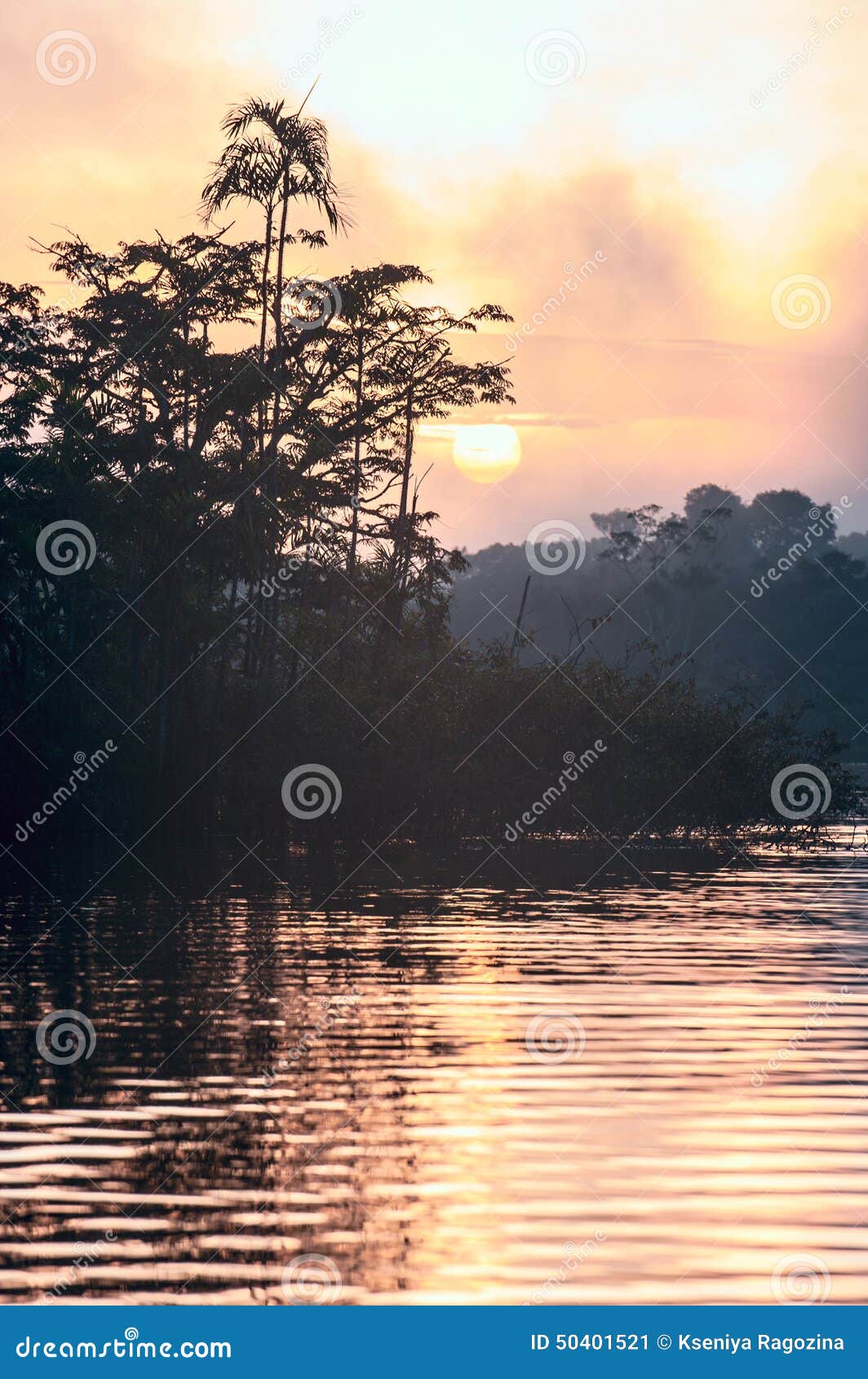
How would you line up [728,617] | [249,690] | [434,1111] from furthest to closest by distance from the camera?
[728,617], [249,690], [434,1111]

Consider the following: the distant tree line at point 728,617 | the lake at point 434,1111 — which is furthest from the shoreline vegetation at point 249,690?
the distant tree line at point 728,617

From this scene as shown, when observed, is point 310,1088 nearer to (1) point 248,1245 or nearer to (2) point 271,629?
(1) point 248,1245

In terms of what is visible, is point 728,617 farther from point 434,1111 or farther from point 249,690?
Answer: point 434,1111

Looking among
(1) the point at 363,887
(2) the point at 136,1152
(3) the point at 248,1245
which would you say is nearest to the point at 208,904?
(1) the point at 363,887

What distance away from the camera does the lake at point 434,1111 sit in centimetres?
987

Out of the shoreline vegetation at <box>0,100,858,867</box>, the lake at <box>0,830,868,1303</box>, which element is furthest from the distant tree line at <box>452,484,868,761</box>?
the lake at <box>0,830,868,1303</box>

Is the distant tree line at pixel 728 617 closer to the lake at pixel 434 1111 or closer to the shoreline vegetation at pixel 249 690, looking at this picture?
the shoreline vegetation at pixel 249 690

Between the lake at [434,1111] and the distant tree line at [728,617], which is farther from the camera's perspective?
the distant tree line at [728,617]

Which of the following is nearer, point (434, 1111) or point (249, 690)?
point (434, 1111)

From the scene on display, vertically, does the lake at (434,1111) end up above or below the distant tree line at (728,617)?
below

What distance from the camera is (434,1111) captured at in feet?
45.8

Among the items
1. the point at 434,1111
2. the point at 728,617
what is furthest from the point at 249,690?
the point at 728,617

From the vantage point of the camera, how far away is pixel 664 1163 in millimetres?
12305

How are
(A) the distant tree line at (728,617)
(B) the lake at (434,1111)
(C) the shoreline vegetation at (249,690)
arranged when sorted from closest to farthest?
(B) the lake at (434,1111)
(C) the shoreline vegetation at (249,690)
(A) the distant tree line at (728,617)
